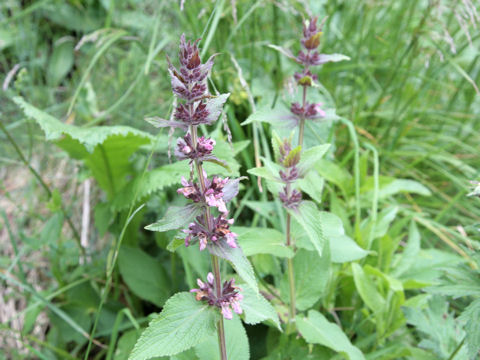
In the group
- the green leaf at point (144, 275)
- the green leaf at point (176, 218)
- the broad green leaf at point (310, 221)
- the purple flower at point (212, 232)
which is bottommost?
the green leaf at point (144, 275)

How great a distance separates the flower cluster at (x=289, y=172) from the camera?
1.29 m

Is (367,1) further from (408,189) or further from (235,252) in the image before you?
(235,252)

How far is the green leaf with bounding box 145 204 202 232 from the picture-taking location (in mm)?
1001

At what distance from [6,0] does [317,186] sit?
10.0 feet

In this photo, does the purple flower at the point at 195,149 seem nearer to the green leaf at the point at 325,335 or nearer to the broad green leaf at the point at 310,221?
the broad green leaf at the point at 310,221

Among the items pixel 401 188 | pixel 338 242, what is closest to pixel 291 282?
pixel 338 242

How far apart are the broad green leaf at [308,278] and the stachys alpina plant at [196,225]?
48 cm

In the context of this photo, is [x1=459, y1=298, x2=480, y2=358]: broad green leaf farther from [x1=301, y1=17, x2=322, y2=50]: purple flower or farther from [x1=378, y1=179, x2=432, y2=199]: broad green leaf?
[x1=301, y1=17, x2=322, y2=50]: purple flower

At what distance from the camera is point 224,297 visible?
1.11 m

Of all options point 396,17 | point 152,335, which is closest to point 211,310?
point 152,335

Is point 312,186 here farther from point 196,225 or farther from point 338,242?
point 196,225

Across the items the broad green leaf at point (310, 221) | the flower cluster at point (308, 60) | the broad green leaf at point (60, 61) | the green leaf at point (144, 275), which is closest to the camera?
the broad green leaf at point (310, 221)

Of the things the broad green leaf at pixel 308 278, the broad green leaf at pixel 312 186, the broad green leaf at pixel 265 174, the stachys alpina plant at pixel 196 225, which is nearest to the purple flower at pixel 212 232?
the stachys alpina plant at pixel 196 225

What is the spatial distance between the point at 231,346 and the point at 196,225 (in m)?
0.46
